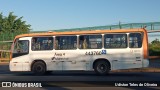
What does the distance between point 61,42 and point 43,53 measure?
1237mm

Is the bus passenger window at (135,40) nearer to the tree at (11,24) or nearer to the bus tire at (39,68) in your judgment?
the bus tire at (39,68)

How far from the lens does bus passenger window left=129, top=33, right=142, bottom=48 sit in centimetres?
1931

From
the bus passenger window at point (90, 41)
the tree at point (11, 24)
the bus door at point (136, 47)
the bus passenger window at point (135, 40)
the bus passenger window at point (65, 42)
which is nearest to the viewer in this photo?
the bus door at point (136, 47)

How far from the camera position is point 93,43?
20.0 meters

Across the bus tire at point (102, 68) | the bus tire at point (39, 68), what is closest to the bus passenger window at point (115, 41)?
the bus tire at point (102, 68)

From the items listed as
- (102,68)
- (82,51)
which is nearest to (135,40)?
(102,68)

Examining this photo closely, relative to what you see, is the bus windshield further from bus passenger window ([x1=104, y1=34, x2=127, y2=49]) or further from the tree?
the tree

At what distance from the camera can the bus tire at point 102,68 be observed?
19.6m

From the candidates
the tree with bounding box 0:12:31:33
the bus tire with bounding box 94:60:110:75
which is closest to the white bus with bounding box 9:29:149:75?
the bus tire with bounding box 94:60:110:75

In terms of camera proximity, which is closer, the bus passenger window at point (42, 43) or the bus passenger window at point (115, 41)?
the bus passenger window at point (115, 41)

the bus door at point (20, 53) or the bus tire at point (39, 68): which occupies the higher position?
the bus door at point (20, 53)

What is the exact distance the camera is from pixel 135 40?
63.8ft

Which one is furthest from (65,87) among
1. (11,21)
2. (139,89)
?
(11,21)

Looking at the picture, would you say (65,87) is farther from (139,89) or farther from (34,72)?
(34,72)
